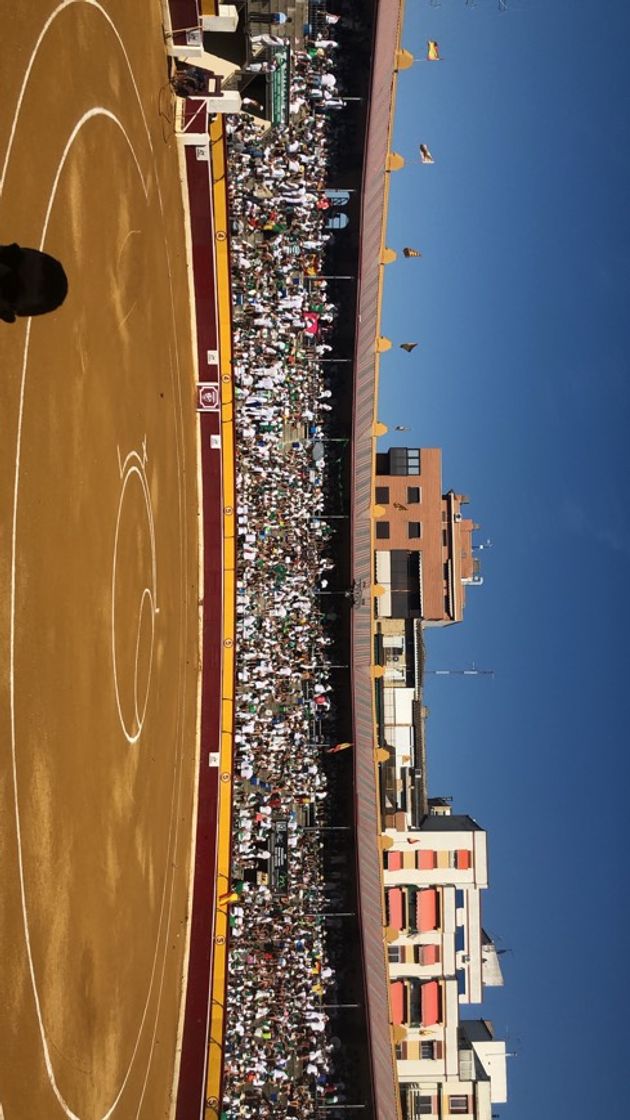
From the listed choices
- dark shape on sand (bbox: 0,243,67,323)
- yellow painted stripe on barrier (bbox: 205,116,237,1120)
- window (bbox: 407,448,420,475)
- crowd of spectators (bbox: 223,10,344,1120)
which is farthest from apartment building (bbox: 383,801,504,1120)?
dark shape on sand (bbox: 0,243,67,323)

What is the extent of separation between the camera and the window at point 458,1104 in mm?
34531

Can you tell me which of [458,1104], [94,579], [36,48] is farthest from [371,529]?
[458,1104]

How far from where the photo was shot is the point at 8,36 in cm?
1233

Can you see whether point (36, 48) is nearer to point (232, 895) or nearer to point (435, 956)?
point (232, 895)

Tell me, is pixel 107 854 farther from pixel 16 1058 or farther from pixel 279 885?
pixel 279 885

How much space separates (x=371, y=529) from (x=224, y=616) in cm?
524

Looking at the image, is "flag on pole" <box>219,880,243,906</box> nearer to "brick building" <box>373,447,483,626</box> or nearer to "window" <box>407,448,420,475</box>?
"brick building" <box>373,447,483,626</box>

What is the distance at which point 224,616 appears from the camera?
27.4 metres

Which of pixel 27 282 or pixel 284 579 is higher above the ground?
pixel 27 282

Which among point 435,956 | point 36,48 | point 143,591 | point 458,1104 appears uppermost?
point 36,48

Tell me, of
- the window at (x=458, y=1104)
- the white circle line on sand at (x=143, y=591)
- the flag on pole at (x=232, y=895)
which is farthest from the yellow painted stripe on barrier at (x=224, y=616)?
the window at (x=458, y=1104)

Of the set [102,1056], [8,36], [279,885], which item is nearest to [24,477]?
[8,36]

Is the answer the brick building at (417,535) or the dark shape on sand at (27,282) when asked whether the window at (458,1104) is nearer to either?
the brick building at (417,535)

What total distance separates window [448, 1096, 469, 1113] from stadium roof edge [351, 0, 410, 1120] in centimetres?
1253
